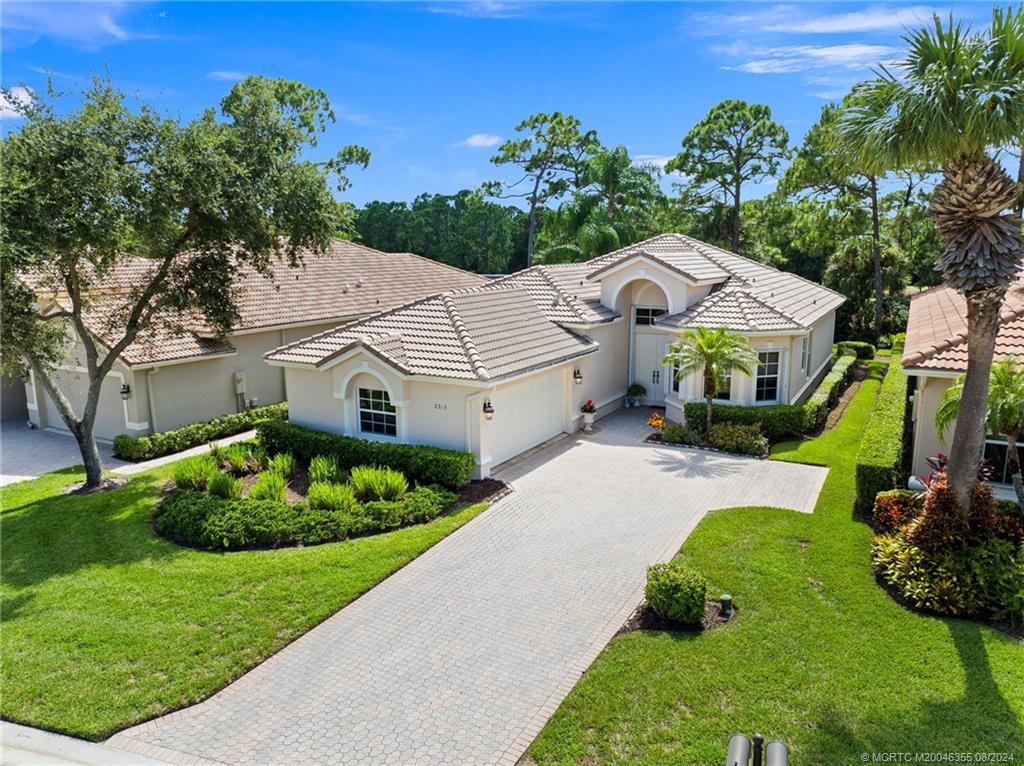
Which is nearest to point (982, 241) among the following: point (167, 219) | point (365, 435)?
point (365, 435)

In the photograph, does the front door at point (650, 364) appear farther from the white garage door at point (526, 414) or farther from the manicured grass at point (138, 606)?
the manicured grass at point (138, 606)

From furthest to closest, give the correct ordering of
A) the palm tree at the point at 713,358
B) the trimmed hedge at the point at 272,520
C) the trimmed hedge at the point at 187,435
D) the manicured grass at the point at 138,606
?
the trimmed hedge at the point at 187,435
the palm tree at the point at 713,358
the trimmed hedge at the point at 272,520
the manicured grass at the point at 138,606

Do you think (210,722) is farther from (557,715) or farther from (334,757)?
(557,715)

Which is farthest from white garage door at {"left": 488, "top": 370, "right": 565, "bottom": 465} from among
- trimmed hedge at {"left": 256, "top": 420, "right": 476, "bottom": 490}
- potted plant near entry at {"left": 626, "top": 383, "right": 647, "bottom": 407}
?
potted plant near entry at {"left": 626, "top": 383, "right": 647, "bottom": 407}

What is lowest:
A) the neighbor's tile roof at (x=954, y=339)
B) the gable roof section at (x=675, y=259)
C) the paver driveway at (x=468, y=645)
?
the paver driveway at (x=468, y=645)

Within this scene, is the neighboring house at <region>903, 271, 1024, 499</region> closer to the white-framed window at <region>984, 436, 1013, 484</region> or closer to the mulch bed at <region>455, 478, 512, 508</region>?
the white-framed window at <region>984, 436, 1013, 484</region>

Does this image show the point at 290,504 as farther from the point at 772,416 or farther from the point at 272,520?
the point at 772,416

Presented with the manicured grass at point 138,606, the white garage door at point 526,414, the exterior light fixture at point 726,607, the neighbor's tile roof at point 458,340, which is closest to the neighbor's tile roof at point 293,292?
the neighbor's tile roof at point 458,340
